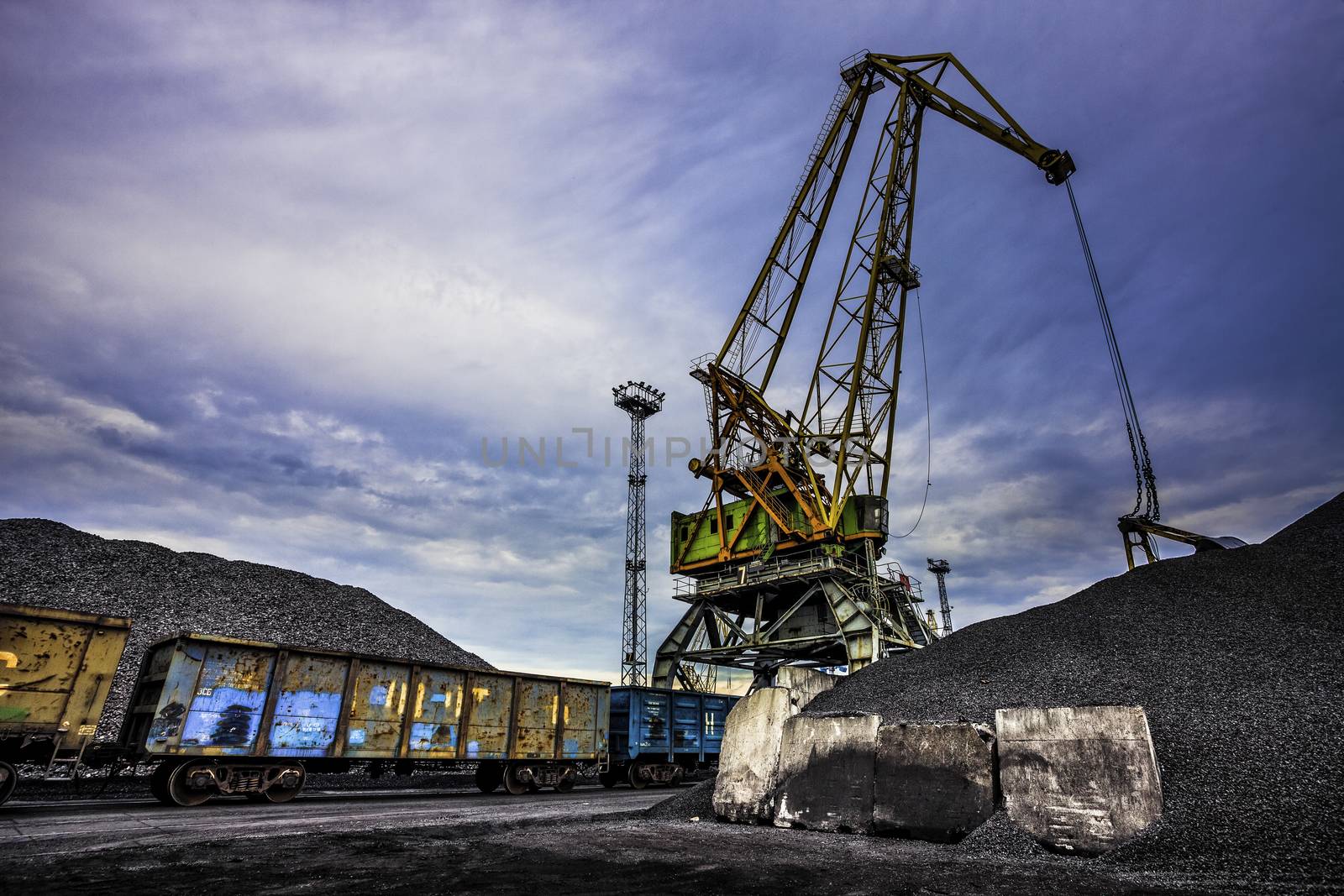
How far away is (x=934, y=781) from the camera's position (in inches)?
273

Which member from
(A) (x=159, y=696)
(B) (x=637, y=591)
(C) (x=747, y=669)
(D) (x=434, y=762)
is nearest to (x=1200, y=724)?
(D) (x=434, y=762)

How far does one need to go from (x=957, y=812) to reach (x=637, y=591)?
25.0 meters

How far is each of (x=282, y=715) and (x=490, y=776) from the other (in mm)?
5378

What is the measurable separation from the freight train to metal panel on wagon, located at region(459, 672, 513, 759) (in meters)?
0.03

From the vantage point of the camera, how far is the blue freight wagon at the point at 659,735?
56.6ft

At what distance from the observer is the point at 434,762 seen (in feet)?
44.3

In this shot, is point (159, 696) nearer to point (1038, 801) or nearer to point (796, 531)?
point (1038, 801)

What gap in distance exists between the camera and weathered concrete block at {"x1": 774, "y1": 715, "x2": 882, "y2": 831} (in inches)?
292

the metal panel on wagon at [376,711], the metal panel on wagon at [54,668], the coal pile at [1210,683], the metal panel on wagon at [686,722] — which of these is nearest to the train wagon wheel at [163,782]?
the metal panel on wagon at [54,668]

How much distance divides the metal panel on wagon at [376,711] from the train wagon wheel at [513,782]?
2914mm

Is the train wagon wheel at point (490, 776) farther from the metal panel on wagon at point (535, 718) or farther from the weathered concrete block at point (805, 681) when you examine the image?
the weathered concrete block at point (805, 681)

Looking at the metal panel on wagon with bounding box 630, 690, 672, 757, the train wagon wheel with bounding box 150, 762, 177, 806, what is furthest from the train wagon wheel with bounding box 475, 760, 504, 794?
the train wagon wheel with bounding box 150, 762, 177, 806

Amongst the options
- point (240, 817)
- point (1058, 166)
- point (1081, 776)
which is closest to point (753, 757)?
point (1081, 776)

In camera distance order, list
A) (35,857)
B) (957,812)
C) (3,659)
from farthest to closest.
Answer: (3,659), (957,812), (35,857)
